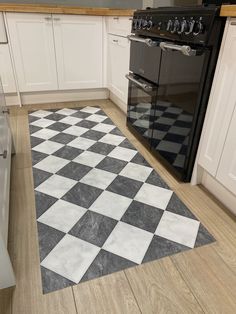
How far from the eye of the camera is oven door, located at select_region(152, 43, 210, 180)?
3.88 ft

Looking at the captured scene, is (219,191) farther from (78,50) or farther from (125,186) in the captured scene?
(78,50)

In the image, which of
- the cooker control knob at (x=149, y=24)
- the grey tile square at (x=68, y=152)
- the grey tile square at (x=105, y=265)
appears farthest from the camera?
the grey tile square at (x=68, y=152)

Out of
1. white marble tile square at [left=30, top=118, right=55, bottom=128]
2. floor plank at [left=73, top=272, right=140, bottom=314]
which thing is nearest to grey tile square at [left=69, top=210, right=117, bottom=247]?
floor plank at [left=73, top=272, right=140, bottom=314]

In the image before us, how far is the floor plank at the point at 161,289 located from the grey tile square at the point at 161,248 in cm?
3

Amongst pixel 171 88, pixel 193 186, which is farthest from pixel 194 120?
pixel 193 186

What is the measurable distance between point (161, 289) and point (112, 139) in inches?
49.7

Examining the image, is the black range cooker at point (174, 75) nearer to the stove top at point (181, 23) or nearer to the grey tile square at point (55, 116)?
the stove top at point (181, 23)

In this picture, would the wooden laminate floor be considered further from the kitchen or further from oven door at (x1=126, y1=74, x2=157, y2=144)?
oven door at (x1=126, y1=74, x2=157, y2=144)

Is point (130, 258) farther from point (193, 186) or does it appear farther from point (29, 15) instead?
point (29, 15)

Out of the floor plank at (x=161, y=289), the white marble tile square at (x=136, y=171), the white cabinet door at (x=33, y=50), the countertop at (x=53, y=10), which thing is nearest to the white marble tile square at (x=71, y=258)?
the floor plank at (x=161, y=289)

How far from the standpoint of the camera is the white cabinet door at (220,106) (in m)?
1.05

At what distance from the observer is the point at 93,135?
2021 millimetres

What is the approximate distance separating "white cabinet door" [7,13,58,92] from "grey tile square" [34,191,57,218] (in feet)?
4.86

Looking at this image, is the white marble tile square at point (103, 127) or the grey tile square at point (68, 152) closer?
the grey tile square at point (68, 152)
